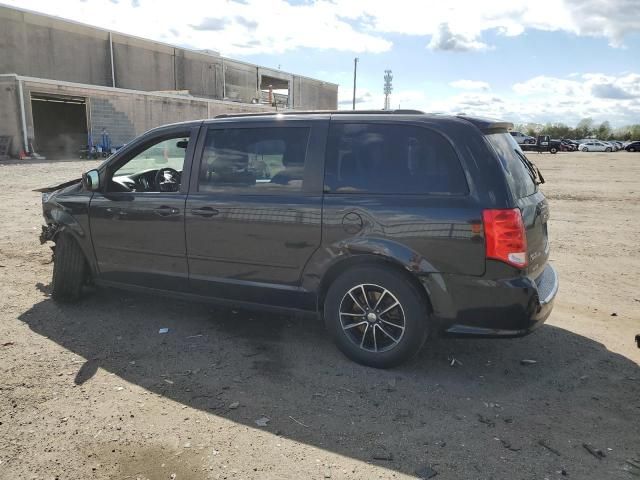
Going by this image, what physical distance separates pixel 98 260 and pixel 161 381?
1802 millimetres

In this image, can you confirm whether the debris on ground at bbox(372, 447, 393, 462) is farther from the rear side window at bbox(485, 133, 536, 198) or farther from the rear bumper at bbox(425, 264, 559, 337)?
the rear side window at bbox(485, 133, 536, 198)

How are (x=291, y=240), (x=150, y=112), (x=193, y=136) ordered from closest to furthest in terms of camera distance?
(x=291, y=240) → (x=193, y=136) → (x=150, y=112)

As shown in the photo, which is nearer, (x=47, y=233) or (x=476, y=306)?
(x=476, y=306)

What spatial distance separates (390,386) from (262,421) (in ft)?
3.18

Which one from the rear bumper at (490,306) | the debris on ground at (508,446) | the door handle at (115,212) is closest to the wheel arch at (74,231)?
the door handle at (115,212)

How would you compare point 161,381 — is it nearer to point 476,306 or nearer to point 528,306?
point 476,306

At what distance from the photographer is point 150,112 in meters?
32.4

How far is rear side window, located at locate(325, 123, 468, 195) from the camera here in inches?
140

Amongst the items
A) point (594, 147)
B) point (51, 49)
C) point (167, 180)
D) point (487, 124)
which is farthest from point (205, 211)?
point (594, 147)

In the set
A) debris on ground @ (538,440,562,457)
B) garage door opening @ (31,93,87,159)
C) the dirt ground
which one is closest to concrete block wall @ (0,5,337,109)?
garage door opening @ (31,93,87,159)

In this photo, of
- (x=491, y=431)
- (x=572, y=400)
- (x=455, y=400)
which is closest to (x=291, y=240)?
(x=455, y=400)

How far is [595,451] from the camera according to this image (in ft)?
9.52

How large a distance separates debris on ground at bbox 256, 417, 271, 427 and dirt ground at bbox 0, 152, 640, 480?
0.03 meters

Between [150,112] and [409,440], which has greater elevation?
[150,112]
